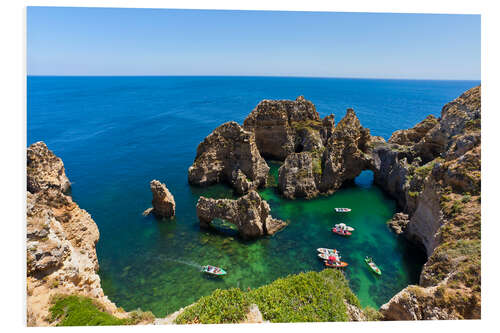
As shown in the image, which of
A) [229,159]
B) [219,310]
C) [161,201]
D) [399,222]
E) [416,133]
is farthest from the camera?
[416,133]

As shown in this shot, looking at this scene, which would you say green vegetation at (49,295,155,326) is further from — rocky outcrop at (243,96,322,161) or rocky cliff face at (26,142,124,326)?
rocky outcrop at (243,96,322,161)

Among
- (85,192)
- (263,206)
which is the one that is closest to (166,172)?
(85,192)

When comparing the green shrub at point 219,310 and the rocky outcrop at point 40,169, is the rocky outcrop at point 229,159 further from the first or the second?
the green shrub at point 219,310

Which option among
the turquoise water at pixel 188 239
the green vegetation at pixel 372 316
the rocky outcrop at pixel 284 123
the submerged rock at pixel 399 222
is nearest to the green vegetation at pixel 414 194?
the submerged rock at pixel 399 222

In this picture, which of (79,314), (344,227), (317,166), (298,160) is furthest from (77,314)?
(317,166)

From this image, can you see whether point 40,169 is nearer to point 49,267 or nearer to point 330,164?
point 49,267

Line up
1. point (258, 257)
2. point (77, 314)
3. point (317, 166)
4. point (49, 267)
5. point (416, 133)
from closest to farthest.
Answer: point (77, 314)
point (49, 267)
point (258, 257)
point (317, 166)
point (416, 133)

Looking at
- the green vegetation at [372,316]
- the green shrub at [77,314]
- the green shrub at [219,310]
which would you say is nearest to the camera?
the green shrub at [77,314]

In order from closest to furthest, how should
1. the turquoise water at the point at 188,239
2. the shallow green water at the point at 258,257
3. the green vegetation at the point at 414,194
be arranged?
the shallow green water at the point at 258,257
the turquoise water at the point at 188,239
the green vegetation at the point at 414,194
